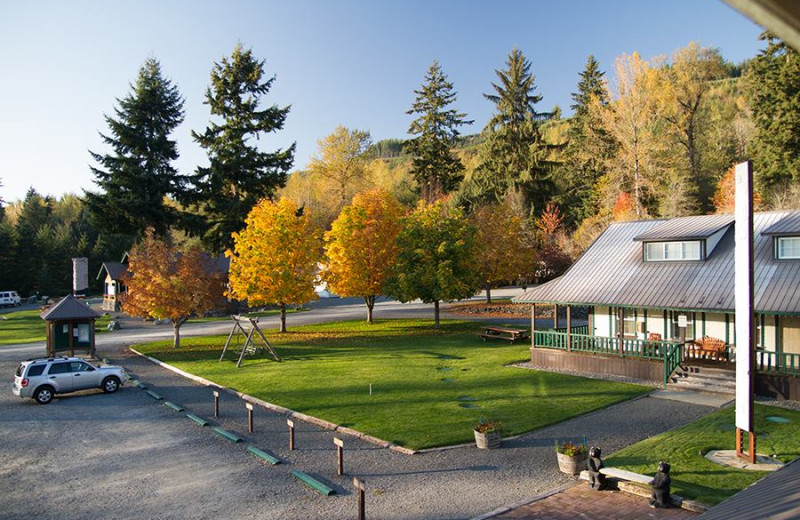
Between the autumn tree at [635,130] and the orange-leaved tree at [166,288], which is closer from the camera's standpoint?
the orange-leaved tree at [166,288]

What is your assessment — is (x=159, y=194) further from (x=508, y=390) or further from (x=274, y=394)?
(x=508, y=390)

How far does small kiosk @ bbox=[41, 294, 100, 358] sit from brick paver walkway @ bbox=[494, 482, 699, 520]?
30563mm

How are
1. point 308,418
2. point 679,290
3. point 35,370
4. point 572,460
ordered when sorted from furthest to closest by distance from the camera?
point 679,290 < point 35,370 < point 308,418 < point 572,460

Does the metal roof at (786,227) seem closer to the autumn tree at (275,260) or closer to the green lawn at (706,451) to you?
the green lawn at (706,451)

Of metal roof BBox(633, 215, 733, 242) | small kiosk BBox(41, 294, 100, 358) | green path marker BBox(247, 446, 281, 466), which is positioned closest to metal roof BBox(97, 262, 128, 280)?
small kiosk BBox(41, 294, 100, 358)

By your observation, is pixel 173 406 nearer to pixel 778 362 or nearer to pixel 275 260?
pixel 275 260

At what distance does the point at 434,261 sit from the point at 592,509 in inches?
1145

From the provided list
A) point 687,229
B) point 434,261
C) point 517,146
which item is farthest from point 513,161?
point 687,229

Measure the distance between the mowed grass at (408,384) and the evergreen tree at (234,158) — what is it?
21805mm

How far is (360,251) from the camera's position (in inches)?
1636

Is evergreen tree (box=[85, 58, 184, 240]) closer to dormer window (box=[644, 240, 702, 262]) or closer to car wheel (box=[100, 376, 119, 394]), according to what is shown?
car wheel (box=[100, 376, 119, 394])

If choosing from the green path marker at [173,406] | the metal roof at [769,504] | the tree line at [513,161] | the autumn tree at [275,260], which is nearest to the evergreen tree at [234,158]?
the tree line at [513,161]

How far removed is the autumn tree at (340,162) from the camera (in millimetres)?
87812

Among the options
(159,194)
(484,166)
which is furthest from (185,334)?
(484,166)
